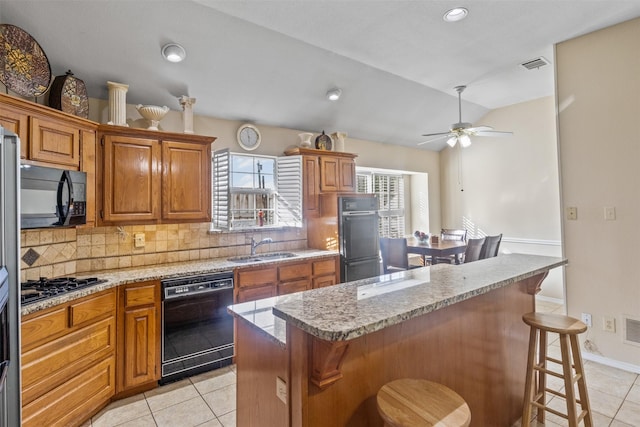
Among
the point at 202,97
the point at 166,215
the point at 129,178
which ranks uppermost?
the point at 202,97

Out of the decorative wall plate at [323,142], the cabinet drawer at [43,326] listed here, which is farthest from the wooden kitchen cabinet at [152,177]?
the decorative wall plate at [323,142]

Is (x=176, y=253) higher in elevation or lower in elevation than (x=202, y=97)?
lower

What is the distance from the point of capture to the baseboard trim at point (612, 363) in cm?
288

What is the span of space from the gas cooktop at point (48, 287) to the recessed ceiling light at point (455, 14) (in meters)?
3.44

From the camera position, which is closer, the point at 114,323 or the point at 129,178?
the point at 114,323

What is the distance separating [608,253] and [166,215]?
4.09 metres

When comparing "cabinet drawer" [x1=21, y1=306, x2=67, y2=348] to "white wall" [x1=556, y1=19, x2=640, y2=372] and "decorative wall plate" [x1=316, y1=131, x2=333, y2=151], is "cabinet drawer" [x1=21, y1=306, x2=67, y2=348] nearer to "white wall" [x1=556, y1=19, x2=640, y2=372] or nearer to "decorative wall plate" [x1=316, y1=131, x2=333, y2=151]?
"decorative wall plate" [x1=316, y1=131, x2=333, y2=151]

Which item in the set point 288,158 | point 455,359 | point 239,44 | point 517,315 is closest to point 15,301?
point 455,359

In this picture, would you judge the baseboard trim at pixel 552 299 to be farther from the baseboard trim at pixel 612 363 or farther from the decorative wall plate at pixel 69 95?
the decorative wall plate at pixel 69 95

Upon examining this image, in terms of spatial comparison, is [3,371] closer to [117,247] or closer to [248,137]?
[117,247]

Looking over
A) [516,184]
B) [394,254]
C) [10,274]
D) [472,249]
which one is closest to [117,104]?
[10,274]

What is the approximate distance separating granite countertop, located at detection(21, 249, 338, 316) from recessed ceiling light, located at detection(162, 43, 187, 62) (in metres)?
1.82

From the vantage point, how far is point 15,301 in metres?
1.24

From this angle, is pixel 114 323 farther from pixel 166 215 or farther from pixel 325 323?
pixel 325 323
